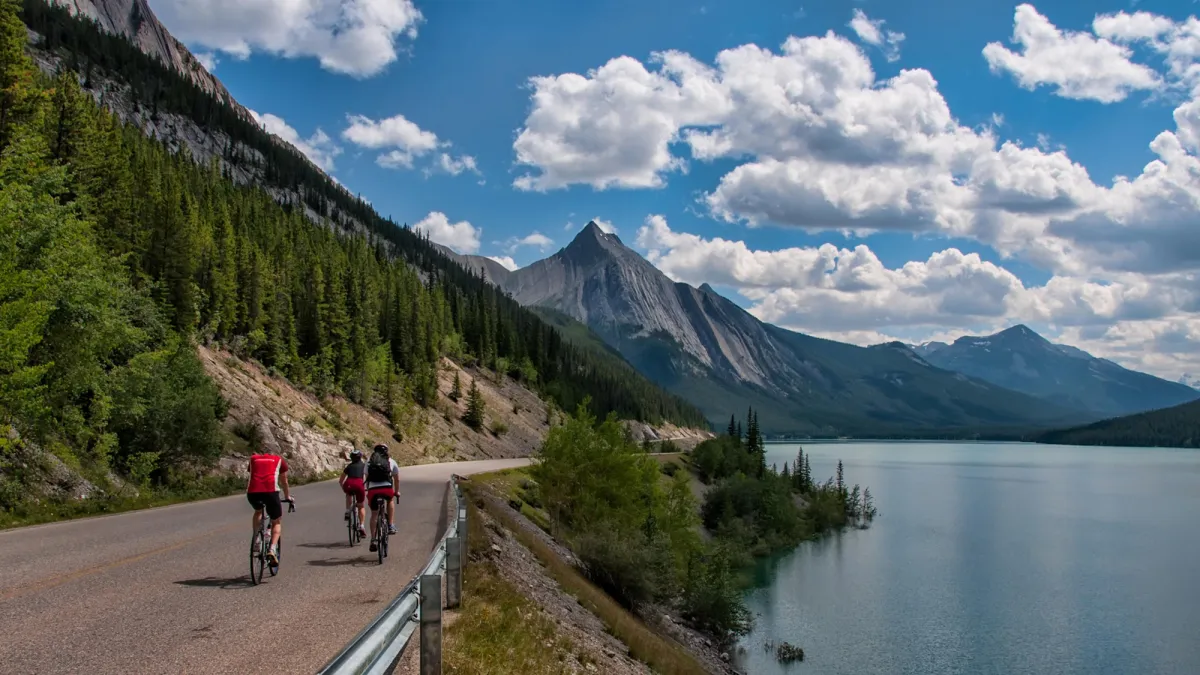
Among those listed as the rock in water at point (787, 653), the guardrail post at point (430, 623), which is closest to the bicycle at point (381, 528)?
the guardrail post at point (430, 623)

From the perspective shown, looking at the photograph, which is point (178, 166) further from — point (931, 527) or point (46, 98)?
point (931, 527)

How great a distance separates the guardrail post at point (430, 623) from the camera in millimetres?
7203

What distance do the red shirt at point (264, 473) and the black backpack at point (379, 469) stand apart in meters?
3.47

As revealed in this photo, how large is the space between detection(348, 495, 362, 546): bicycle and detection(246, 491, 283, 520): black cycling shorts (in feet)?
16.5

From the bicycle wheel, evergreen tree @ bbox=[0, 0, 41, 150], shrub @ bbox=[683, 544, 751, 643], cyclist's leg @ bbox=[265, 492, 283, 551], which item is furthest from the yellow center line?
shrub @ bbox=[683, 544, 751, 643]

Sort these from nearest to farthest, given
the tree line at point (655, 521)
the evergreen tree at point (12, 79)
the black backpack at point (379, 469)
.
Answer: the black backpack at point (379, 469) → the tree line at point (655, 521) → the evergreen tree at point (12, 79)

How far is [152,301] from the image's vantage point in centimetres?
4469

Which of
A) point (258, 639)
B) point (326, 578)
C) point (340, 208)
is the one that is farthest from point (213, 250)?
point (340, 208)

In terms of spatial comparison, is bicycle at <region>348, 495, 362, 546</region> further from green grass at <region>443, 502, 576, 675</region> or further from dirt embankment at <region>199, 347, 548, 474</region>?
dirt embankment at <region>199, 347, 548, 474</region>

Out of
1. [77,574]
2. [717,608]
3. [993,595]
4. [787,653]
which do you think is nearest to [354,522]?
[77,574]

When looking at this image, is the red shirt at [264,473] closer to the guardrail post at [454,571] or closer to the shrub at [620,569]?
the guardrail post at [454,571]

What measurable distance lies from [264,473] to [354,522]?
566 centimetres

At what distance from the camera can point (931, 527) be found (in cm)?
8912

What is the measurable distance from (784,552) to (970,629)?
36575 millimetres
